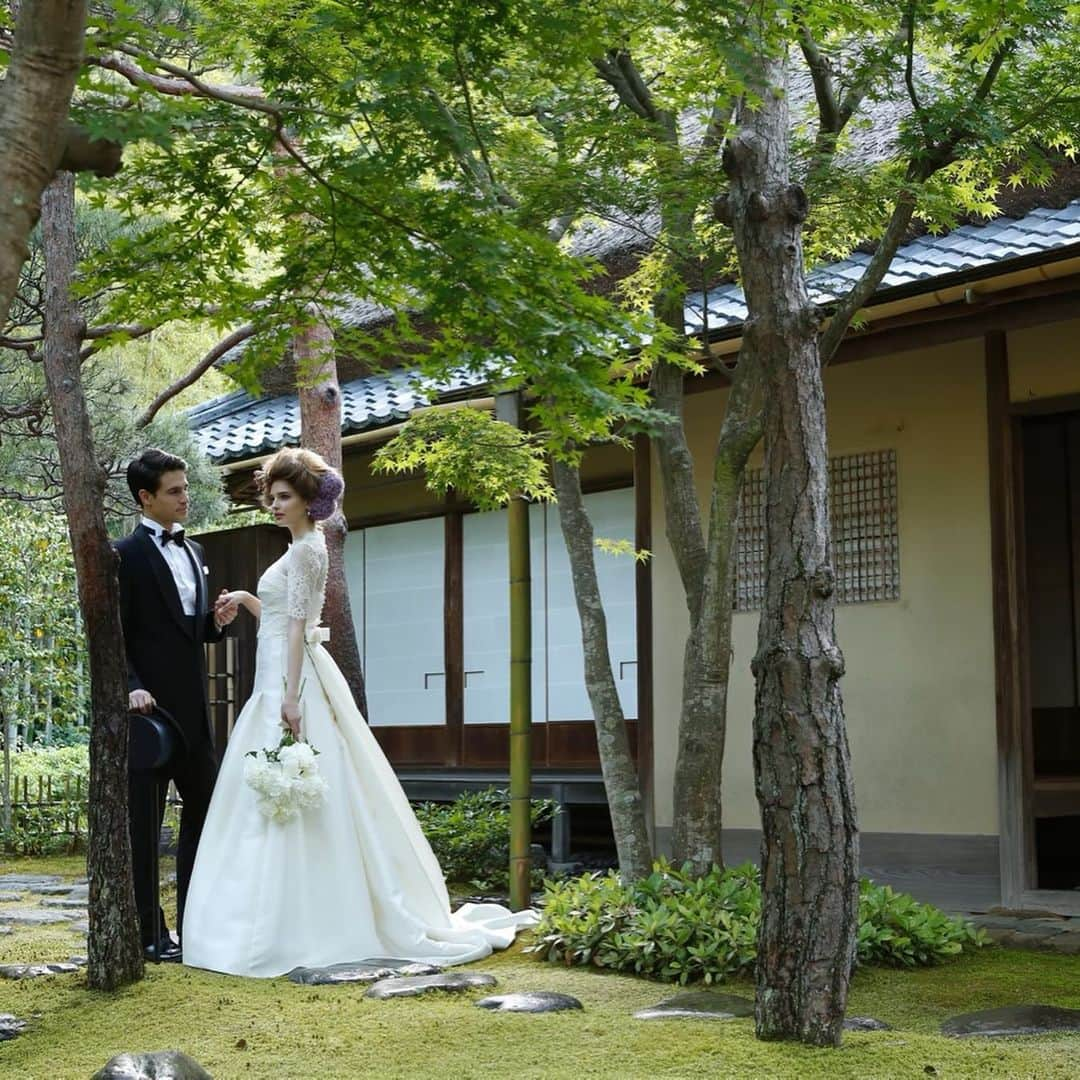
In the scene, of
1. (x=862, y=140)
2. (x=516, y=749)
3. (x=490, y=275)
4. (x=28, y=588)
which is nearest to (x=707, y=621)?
(x=516, y=749)

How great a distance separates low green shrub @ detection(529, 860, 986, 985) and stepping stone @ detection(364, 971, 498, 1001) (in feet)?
1.84

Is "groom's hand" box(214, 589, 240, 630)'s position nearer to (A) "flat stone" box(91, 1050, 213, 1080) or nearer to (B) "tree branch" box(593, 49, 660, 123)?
(A) "flat stone" box(91, 1050, 213, 1080)

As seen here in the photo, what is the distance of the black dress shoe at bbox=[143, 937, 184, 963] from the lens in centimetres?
595

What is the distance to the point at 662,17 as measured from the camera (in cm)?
483

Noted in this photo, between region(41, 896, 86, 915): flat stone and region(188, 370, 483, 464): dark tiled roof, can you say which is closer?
region(41, 896, 86, 915): flat stone

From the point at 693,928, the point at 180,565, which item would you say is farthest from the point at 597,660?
the point at 180,565

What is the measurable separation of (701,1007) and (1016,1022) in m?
0.98

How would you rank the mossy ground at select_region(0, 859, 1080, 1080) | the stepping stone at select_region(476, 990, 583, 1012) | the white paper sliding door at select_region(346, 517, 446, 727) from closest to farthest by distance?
the mossy ground at select_region(0, 859, 1080, 1080)
the stepping stone at select_region(476, 990, 583, 1012)
the white paper sliding door at select_region(346, 517, 446, 727)

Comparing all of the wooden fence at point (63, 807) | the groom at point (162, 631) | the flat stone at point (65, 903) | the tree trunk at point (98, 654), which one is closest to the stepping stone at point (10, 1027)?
the tree trunk at point (98, 654)

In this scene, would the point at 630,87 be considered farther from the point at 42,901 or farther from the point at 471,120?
the point at 42,901

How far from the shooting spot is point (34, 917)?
7719mm

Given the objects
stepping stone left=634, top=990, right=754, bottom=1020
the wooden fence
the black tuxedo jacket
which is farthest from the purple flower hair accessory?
the wooden fence

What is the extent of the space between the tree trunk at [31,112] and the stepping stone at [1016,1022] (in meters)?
3.49

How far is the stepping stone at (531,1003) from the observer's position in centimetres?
491
